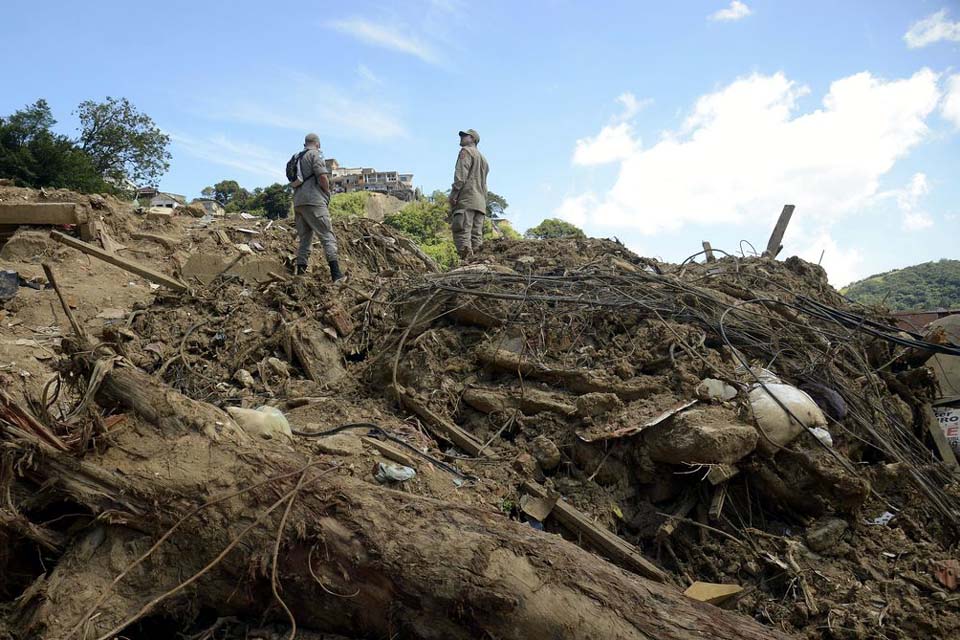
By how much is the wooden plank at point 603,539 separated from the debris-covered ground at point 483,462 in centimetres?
2

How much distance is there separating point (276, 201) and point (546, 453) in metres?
29.5

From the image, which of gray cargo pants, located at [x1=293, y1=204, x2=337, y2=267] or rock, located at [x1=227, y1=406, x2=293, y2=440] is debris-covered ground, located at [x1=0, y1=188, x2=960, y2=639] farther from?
gray cargo pants, located at [x1=293, y1=204, x2=337, y2=267]

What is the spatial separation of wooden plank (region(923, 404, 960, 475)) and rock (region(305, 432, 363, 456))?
3950mm

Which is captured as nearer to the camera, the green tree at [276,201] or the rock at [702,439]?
the rock at [702,439]

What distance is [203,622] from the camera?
9.00 ft

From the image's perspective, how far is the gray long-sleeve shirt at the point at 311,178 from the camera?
7188 millimetres

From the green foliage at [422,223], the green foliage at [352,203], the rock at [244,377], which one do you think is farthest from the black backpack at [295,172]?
the green foliage at [352,203]

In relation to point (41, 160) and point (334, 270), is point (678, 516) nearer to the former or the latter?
point (334, 270)

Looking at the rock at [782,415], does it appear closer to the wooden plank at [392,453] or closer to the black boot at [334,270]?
the wooden plank at [392,453]

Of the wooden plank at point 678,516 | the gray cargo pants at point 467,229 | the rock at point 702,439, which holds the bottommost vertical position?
the wooden plank at point 678,516

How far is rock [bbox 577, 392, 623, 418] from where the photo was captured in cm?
413

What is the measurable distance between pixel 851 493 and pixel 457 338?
2.77m

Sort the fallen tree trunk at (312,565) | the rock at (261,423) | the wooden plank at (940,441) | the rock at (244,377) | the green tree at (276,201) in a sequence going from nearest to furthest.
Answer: the fallen tree trunk at (312,565), the rock at (261,423), the wooden plank at (940,441), the rock at (244,377), the green tree at (276,201)

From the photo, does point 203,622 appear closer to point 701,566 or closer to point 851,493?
point 701,566
